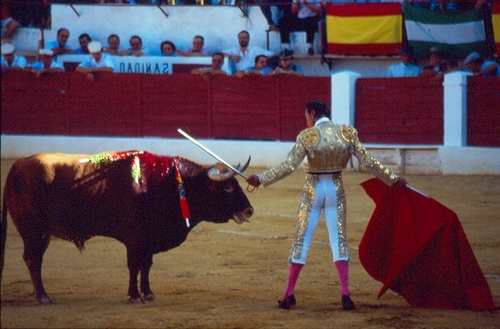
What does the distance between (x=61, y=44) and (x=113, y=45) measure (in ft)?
2.52

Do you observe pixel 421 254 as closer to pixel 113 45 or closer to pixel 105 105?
pixel 105 105

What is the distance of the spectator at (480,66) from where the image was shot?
34.9 feet

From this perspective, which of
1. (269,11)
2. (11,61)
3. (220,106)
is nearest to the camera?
(220,106)

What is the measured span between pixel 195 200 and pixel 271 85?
21.3ft

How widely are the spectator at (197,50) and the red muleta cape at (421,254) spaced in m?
7.31

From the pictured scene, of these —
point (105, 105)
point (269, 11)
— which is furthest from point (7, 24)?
point (269, 11)

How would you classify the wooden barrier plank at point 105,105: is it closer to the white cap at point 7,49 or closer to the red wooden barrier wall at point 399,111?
the white cap at point 7,49

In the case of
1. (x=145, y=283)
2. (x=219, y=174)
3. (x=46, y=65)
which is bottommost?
(x=145, y=283)

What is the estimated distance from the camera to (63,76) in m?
12.9

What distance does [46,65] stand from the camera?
1283 cm

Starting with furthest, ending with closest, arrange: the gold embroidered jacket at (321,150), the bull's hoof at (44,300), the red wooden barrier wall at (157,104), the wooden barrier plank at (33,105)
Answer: the wooden barrier plank at (33,105) < the red wooden barrier wall at (157,104) < the bull's hoof at (44,300) < the gold embroidered jacket at (321,150)

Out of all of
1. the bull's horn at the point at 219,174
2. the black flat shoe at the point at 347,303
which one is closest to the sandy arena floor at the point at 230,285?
the black flat shoe at the point at 347,303

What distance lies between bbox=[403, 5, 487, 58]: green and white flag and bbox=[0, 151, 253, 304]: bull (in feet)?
20.4

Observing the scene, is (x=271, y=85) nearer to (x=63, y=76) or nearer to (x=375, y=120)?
(x=375, y=120)
